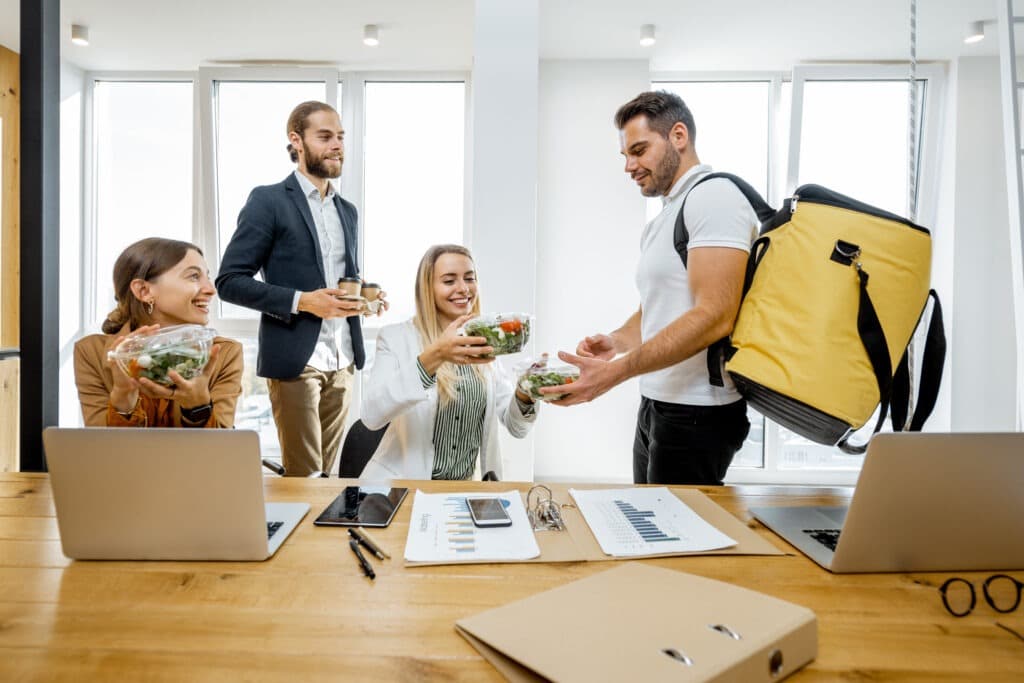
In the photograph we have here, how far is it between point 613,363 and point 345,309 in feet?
3.67

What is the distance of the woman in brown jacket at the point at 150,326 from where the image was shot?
→ 142cm

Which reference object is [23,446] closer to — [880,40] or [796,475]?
[796,475]

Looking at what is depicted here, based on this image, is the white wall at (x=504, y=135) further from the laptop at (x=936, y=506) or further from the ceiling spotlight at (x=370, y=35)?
the laptop at (x=936, y=506)

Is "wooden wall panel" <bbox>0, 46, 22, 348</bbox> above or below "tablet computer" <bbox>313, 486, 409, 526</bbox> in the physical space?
above

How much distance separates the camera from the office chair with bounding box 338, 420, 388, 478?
1.93 meters

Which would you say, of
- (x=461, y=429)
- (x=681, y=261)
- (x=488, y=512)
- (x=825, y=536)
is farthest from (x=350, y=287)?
(x=825, y=536)

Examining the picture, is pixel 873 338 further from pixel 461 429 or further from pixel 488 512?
pixel 461 429

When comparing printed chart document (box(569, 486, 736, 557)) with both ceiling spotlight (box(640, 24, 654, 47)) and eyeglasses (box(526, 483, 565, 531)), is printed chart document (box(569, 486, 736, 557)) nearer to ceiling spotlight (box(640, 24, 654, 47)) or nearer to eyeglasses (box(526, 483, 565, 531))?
eyeglasses (box(526, 483, 565, 531))

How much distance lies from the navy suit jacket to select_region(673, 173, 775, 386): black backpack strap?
57.4 inches

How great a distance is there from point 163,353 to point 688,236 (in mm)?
1247

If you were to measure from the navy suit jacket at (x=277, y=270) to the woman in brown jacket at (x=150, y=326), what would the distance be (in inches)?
24.9

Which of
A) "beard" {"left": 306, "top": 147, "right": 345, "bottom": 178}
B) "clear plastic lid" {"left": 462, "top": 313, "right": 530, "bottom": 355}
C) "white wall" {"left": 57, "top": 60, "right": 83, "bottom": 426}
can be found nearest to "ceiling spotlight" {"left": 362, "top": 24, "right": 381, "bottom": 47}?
"beard" {"left": 306, "top": 147, "right": 345, "bottom": 178}

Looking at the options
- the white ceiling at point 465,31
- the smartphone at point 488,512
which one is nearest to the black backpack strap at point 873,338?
the smartphone at point 488,512

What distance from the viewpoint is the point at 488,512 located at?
112 cm
